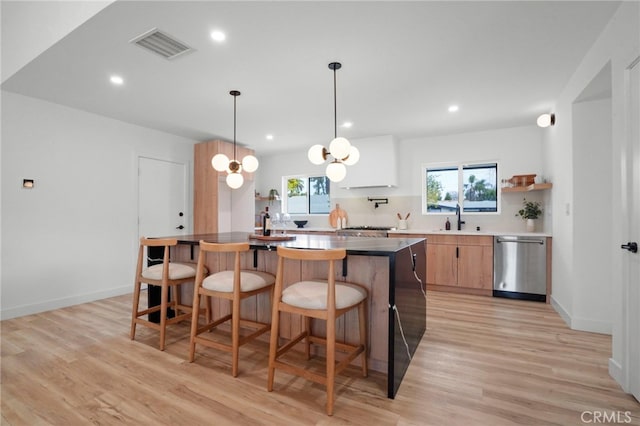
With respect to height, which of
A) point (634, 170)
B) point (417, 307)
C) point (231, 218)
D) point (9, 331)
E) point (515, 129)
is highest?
point (515, 129)

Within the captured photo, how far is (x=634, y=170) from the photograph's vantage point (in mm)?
1865

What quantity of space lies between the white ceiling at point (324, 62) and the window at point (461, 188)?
86 cm

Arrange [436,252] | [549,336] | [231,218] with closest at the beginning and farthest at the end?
[549,336] < [436,252] < [231,218]

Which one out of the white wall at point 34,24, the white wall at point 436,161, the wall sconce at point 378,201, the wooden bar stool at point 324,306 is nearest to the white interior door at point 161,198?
the white wall at point 34,24

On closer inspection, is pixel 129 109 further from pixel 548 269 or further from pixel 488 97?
pixel 548 269

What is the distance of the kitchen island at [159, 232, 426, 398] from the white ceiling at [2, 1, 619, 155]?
160 cm

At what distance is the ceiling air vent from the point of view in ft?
7.52

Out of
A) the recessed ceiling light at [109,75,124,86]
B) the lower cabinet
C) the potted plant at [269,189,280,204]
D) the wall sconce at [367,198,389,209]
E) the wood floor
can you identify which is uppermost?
the recessed ceiling light at [109,75,124,86]

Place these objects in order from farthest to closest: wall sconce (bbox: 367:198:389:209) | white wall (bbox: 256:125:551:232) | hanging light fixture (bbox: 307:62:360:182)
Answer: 1. wall sconce (bbox: 367:198:389:209)
2. white wall (bbox: 256:125:551:232)
3. hanging light fixture (bbox: 307:62:360:182)

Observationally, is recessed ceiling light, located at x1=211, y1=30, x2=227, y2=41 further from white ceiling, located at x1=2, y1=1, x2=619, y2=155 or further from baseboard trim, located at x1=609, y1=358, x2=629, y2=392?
baseboard trim, located at x1=609, y1=358, x2=629, y2=392

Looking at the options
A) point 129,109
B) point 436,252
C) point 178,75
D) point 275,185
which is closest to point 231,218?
point 275,185

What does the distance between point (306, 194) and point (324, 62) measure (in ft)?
12.8

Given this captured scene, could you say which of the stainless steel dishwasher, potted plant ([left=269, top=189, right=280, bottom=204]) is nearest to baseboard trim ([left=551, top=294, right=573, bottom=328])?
the stainless steel dishwasher

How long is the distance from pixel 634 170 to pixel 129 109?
4.98m
